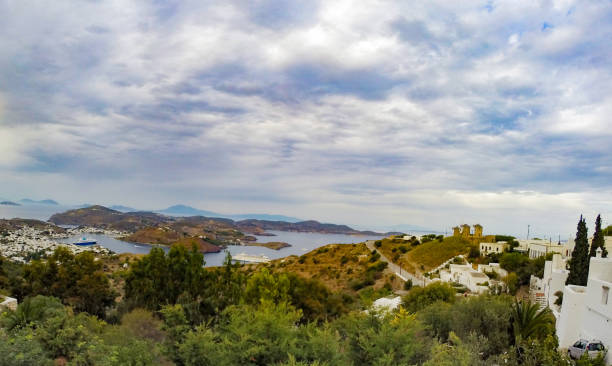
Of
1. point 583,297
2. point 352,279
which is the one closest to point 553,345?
point 583,297

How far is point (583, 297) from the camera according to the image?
1252cm

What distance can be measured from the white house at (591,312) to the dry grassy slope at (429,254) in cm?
3149

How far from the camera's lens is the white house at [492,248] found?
45.4m

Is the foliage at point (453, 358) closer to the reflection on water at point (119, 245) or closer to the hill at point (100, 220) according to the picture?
the reflection on water at point (119, 245)

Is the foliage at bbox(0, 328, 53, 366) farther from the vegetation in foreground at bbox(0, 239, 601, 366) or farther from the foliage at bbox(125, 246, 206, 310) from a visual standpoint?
the foliage at bbox(125, 246, 206, 310)

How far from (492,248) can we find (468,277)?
17331 millimetres

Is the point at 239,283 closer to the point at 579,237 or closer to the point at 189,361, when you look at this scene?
the point at 189,361

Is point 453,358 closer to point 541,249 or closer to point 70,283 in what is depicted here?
point 70,283

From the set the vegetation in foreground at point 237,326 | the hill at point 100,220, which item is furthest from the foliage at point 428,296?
the hill at point 100,220

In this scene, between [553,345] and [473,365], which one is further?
[553,345]

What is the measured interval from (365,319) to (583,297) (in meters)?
8.09

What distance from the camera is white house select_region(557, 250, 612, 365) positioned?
36.1ft

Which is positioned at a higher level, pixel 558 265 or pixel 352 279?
pixel 558 265

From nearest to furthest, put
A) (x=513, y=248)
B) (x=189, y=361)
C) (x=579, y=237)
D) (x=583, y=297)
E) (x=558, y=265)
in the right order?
(x=189, y=361)
(x=583, y=297)
(x=579, y=237)
(x=558, y=265)
(x=513, y=248)
